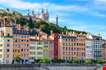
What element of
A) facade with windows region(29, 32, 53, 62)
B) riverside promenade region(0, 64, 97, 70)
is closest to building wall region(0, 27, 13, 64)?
facade with windows region(29, 32, 53, 62)

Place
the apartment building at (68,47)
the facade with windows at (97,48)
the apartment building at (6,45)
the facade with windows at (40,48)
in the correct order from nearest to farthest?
the apartment building at (6,45), the facade with windows at (40,48), the apartment building at (68,47), the facade with windows at (97,48)

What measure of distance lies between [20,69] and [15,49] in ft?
76.5

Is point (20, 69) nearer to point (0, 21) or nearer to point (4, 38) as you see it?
point (4, 38)

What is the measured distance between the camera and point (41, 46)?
70500 millimetres

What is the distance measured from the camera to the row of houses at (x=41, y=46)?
63.7 metres

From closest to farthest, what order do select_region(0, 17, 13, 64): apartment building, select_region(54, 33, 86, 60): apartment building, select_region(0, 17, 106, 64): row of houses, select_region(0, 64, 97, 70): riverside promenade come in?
select_region(0, 64, 97, 70): riverside promenade → select_region(0, 17, 13, 64): apartment building → select_region(0, 17, 106, 64): row of houses → select_region(54, 33, 86, 60): apartment building

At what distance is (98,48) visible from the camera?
80875 mm

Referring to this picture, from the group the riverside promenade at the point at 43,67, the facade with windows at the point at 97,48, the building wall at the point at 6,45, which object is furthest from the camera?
the facade with windows at the point at 97,48

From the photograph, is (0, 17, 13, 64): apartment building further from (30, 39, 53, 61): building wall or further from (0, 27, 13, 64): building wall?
(30, 39, 53, 61): building wall

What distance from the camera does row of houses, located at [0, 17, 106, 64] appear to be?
6366 cm

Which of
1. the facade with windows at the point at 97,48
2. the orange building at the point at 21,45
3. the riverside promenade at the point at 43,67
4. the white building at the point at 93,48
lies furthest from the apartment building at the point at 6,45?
Result: the facade with windows at the point at 97,48

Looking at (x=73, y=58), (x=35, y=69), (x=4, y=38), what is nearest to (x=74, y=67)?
(x=35, y=69)

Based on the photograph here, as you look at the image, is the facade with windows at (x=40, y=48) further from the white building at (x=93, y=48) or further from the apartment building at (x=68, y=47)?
the white building at (x=93, y=48)

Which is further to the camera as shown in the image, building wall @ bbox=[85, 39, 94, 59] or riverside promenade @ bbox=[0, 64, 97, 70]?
building wall @ bbox=[85, 39, 94, 59]
